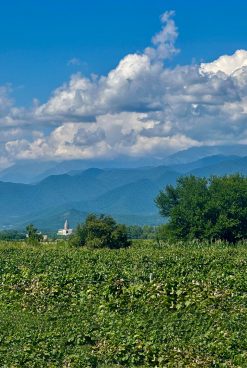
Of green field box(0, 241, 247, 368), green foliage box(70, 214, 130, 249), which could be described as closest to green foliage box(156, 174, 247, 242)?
green foliage box(70, 214, 130, 249)

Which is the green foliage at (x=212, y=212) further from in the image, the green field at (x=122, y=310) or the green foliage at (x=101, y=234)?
the green field at (x=122, y=310)

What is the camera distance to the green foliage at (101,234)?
71.0 meters

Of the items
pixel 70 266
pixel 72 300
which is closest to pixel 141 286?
pixel 72 300

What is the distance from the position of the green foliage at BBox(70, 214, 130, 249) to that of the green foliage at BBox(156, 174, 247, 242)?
13.9 metres

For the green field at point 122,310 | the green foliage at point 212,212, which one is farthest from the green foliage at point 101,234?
the green field at point 122,310

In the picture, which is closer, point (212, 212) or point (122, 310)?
point (122, 310)

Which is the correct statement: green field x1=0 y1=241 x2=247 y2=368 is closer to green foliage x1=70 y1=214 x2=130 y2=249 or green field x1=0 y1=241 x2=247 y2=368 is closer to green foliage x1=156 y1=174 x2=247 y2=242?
green foliage x1=70 y1=214 x2=130 y2=249

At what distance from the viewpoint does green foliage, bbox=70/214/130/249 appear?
71.0m

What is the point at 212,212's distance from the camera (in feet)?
282

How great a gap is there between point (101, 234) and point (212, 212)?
20126 millimetres

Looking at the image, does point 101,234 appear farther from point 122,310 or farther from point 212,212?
point 122,310

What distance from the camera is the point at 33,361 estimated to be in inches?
746

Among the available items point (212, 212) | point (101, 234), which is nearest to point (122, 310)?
point (101, 234)

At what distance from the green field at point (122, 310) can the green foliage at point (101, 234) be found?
113 feet
